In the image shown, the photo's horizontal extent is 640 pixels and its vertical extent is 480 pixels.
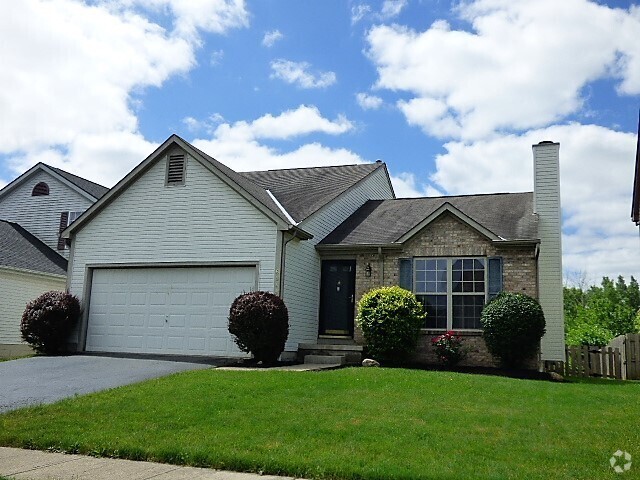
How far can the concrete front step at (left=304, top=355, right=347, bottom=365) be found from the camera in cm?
1612

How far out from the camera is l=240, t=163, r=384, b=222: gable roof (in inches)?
739

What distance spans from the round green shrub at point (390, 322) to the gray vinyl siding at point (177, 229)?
2669mm

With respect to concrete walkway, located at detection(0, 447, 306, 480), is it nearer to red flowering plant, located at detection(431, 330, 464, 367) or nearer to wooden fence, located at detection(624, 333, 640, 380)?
red flowering plant, located at detection(431, 330, 464, 367)

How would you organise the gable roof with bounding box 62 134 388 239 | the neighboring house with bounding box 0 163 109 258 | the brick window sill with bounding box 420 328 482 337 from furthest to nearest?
1. the neighboring house with bounding box 0 163 109 258
2. the gable roof with bounding box 62 134 388 239
3. the brick window sill with bounding box 420 328 482 337

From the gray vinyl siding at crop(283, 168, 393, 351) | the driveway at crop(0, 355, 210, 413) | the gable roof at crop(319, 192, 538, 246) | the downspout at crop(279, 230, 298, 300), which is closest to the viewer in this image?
the driveway at crop(0, 355, 210, 413)

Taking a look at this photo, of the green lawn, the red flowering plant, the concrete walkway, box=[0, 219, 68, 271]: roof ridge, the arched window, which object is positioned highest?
the arched window

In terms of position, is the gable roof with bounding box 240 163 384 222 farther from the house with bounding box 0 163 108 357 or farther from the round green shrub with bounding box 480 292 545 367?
the house with bounding box 0 163 108 357

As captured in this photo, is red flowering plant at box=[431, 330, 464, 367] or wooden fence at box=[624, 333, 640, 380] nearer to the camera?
red flowering plant at box=[431, 330, 464, 367]

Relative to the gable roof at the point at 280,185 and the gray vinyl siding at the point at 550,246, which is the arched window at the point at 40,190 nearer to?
the gable roof at the point at 280,185

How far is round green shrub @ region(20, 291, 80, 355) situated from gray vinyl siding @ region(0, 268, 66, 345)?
442cm

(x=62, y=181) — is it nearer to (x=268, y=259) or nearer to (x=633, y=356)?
(x=268, y=259)

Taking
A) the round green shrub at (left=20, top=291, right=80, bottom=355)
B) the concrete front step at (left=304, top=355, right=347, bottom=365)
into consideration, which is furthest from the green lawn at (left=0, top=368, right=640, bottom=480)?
the round green shrub at (left=20, top=291, right=80, bottom=355)

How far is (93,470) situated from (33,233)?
21765 millimetres

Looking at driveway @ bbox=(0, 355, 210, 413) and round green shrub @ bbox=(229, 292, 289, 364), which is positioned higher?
round green shrub @ bbox=(229, 292, 289, 364)
